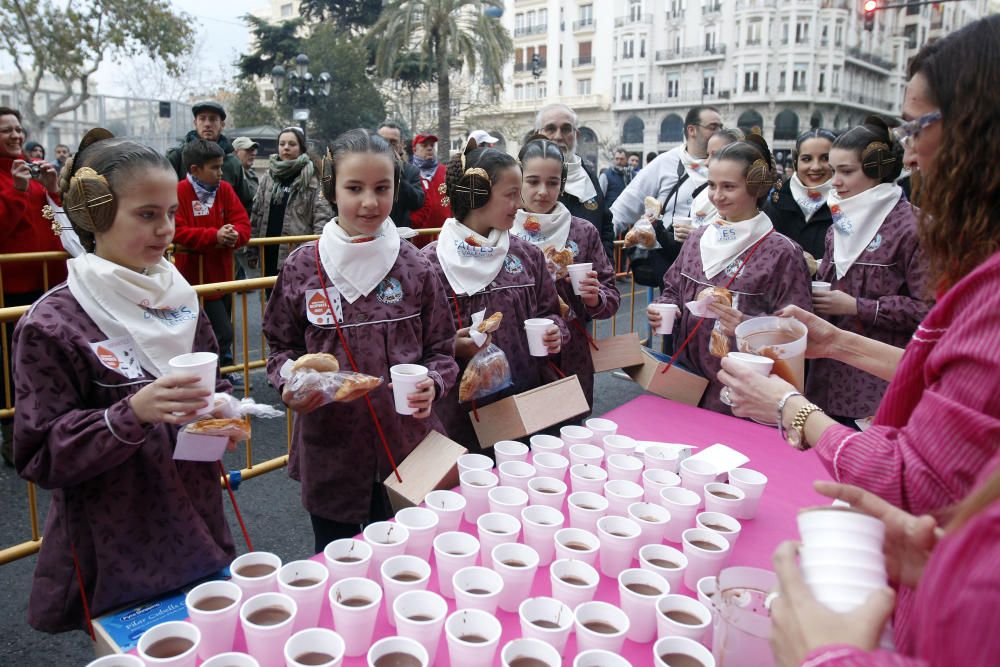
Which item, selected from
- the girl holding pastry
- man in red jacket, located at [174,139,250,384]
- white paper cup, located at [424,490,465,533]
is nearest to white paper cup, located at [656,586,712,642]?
white paper cup, located at [424,490,465,533]

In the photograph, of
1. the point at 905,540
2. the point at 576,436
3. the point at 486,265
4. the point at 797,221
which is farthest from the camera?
the point at 797,221

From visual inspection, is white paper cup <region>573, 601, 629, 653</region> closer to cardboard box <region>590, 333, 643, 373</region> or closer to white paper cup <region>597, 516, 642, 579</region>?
white paper cup <region>597, 516, 642, 579</region>

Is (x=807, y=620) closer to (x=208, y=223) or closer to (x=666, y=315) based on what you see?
(x=666, y=315)

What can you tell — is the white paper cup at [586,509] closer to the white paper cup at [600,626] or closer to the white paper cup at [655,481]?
the white paper cup at [655,481]

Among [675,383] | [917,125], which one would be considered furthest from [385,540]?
[675,383]

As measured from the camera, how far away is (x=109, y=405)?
211 centimetres

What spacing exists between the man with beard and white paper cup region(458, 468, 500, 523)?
3349 millimetres

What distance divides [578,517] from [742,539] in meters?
0.57

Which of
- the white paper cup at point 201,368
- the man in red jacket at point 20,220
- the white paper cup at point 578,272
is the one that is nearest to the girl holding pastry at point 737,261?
the white paper cup at point 578,272

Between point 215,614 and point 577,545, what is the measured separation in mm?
929

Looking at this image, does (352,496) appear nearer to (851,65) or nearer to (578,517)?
(578,517)

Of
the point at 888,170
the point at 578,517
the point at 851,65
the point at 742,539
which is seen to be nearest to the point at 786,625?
the point at 578,517

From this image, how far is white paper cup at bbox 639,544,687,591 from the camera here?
1.72 meters

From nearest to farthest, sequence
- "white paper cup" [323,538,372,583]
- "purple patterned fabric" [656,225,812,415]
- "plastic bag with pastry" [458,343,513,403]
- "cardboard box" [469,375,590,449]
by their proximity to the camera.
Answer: "white paper cup" [323,538,372,583]
"cardboard box" [469,375,590,449]
"plastic bag with pastry" [458,343,513,403]
"purple patterned fabric" [656,225,812,415]
